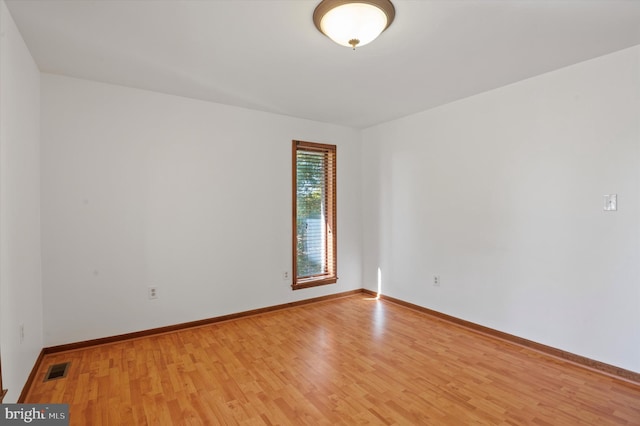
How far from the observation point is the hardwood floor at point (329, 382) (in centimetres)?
212

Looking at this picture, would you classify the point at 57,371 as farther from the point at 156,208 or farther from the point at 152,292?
the point at 156,208

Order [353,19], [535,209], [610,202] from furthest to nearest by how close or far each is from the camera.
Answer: [535,209] < [610,202] < [353,19]

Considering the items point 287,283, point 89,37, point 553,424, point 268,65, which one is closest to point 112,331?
point 287,283

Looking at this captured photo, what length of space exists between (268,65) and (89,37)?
1.31 m

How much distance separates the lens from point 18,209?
2.28 m

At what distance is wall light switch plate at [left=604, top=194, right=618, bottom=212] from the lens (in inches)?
103

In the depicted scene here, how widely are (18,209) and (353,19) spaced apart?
8.51 ft

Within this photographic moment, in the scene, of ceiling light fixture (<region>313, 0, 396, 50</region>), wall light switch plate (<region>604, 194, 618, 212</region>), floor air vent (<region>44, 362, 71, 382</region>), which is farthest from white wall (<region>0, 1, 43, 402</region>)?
wall light switch plate (<region>604, 194, 618, 212</region>)

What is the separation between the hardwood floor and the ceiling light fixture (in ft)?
8.06

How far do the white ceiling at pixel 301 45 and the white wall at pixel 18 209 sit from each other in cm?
26

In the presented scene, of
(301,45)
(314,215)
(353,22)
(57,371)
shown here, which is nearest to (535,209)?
(353,22)

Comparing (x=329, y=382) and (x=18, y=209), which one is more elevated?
(x=18, y=209)

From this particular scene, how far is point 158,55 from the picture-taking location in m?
2.65

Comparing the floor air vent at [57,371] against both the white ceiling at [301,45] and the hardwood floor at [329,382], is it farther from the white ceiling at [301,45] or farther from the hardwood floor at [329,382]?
the white ceiling at [301,45]
